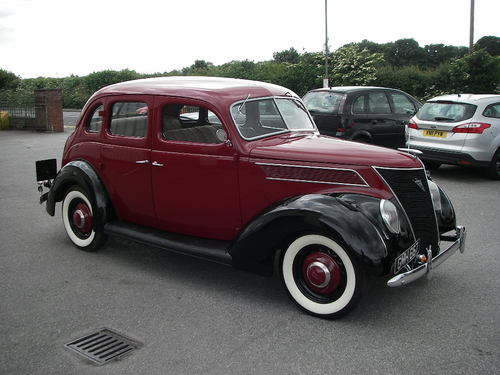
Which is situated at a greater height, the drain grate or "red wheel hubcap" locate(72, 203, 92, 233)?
"red wheel hubcap" locate(72, 203, 92, 233)

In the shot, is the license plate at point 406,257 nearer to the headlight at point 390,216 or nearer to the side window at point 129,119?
the headlight at point 390,216

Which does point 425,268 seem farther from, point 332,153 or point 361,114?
point 361,114

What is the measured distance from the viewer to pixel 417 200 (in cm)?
430

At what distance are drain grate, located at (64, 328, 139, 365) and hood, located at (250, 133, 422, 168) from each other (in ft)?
6.00

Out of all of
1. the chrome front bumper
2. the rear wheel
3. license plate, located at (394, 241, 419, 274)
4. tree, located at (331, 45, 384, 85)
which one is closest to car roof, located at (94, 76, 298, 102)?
license plate, located at (394, 241, 419, 274)

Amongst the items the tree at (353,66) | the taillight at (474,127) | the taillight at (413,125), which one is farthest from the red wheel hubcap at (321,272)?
the tree at (353,66)

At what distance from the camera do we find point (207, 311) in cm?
423

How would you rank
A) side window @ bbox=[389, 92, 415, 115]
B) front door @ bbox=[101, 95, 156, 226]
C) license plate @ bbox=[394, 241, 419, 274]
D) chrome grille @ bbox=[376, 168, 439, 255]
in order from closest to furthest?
license plate @ bbox=[394, 241, 419, 274], chrome grille @ bbox=[376, 168, 439, 255], front door @ bbox=[101, 95, 156, 226], side window @ bbox=[389, 92, 415, 115]

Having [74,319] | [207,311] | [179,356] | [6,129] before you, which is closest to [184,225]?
[207,311]

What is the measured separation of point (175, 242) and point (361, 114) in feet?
21.3

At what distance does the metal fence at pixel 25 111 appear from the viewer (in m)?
19.1

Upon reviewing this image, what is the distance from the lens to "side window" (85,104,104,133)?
566cm

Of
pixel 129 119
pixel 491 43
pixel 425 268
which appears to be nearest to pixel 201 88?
pixel 129 119

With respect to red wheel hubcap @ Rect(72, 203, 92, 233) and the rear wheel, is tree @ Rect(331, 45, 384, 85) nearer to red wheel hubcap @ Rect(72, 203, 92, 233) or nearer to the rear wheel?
the rear wheel
